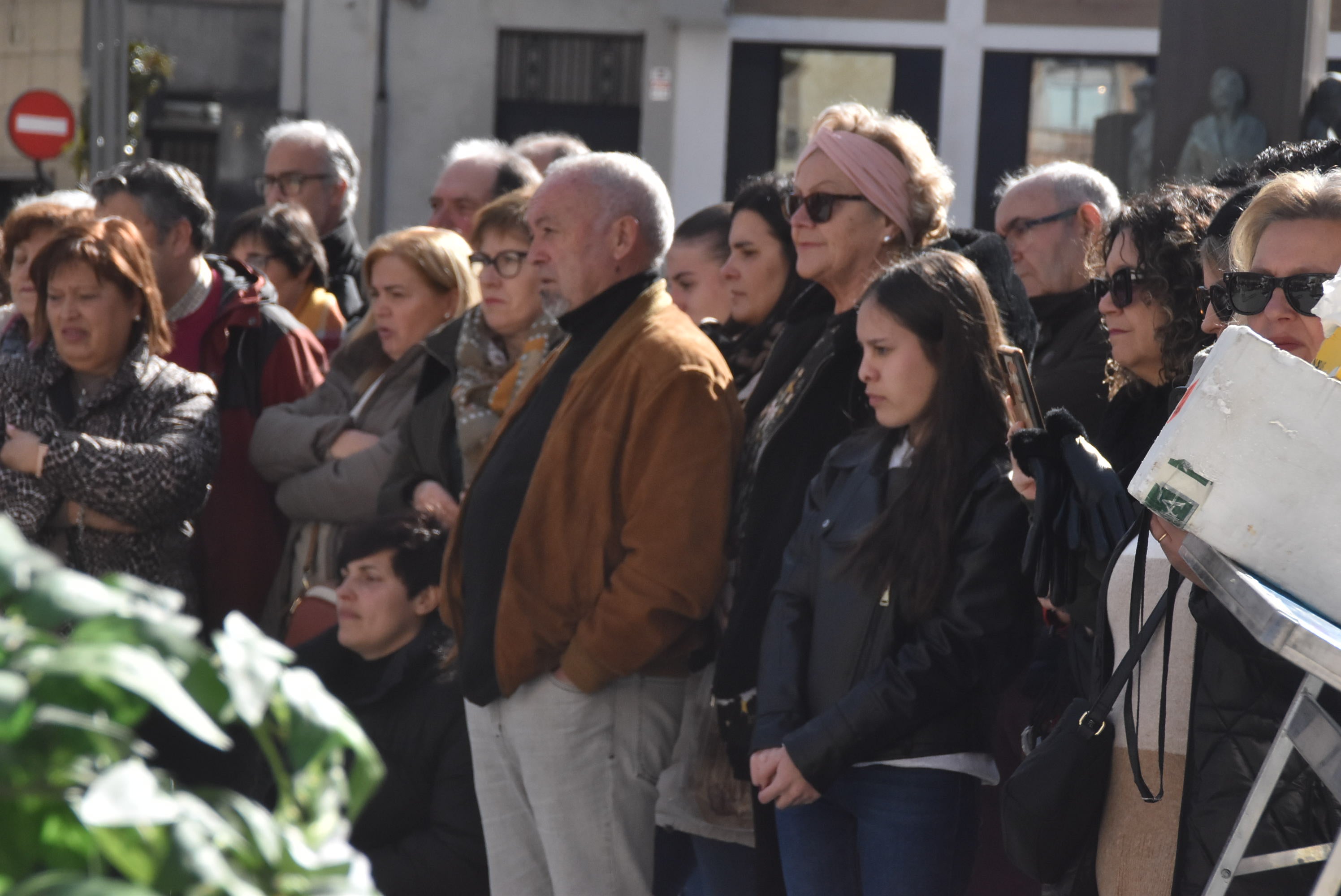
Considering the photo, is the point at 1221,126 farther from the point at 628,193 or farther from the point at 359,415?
the point at 359,415

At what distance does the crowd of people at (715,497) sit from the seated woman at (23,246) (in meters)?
0.03

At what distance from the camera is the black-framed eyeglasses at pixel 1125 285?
2977 millimetres

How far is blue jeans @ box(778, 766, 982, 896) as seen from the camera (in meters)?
2.87

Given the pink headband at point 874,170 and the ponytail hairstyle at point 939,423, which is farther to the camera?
the pink headband at point 874,170

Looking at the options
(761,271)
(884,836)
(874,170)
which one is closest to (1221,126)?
(761,271)

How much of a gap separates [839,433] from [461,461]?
4.14ft

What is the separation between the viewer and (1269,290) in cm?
225

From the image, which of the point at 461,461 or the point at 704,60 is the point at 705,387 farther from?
the point at 704,60

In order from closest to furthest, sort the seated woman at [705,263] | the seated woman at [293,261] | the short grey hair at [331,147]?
the seated woman at [705,263] < the seated woman at [293,261] < the short grey hair at [331,147]

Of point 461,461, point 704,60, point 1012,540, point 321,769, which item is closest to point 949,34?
point 704,60

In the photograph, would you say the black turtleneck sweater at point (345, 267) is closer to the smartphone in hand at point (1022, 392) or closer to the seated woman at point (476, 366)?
the seated woman at point (476, 366)

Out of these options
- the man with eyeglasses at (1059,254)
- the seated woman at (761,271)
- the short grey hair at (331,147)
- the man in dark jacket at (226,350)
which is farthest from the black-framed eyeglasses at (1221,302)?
the short grey hair at (331,147)

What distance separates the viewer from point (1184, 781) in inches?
86.9

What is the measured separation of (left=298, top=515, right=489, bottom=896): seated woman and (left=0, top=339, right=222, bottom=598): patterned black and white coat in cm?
47
